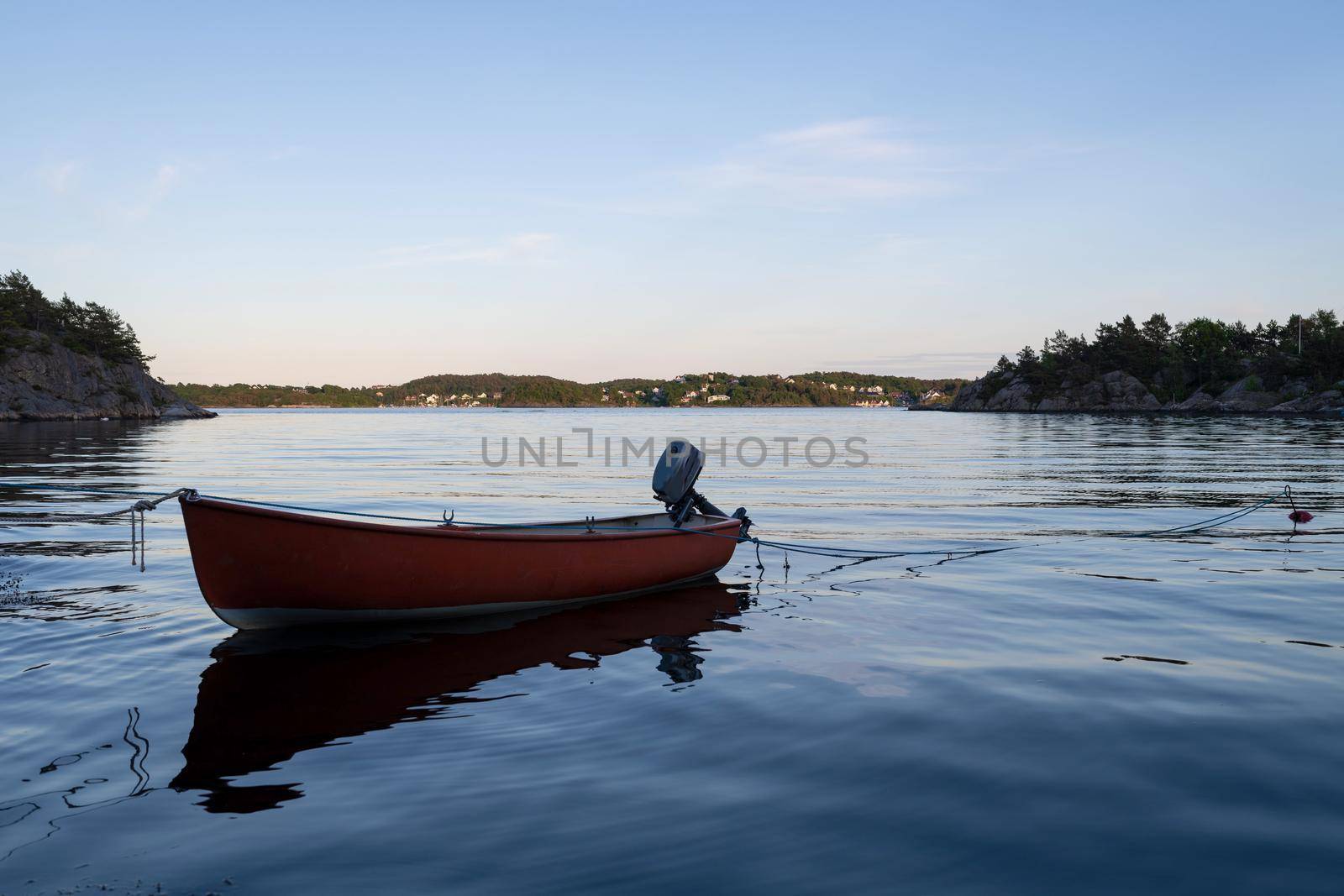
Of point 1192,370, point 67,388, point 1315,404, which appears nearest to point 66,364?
point 67,388

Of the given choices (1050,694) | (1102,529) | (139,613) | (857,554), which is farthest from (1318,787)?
(1102,529)

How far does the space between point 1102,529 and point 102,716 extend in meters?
19.0

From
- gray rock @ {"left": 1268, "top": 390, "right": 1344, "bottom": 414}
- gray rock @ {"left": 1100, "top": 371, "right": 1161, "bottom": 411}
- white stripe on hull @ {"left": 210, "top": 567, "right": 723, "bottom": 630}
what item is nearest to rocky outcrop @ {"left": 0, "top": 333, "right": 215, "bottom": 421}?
white stripe on hull @ {"left": 210, "top": 567, "right": 723, "bottom": 630}

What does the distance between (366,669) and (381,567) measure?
137 centimetres

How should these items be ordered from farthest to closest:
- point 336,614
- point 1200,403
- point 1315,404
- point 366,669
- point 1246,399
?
point 1200,403 → point 1246,399 → point 1315,404 → point 336,614 → point 366,669

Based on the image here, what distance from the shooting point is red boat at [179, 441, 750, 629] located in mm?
9125

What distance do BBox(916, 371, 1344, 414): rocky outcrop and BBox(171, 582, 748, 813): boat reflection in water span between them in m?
107

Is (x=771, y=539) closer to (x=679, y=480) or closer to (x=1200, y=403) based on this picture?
(x=679, y=480)

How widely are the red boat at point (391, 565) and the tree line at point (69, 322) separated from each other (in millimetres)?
115371

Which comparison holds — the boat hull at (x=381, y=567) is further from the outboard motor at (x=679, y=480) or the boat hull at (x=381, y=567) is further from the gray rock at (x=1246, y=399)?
the gray rock at (x=1246, y=399)

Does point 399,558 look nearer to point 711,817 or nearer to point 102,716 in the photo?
point 102,716

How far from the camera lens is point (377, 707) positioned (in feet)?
25.1

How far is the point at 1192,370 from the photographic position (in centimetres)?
14250

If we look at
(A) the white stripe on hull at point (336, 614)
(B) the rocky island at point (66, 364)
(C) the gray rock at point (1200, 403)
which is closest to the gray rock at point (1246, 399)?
(C) the gray rock at point (1200, 403)
